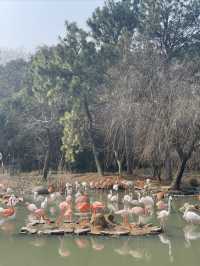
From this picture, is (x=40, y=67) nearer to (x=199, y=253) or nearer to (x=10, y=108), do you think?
(x=10, y=108)

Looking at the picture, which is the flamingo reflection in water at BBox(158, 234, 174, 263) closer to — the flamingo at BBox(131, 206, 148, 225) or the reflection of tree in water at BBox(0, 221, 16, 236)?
the flamingo at BBox(131, 206, 148, 225)

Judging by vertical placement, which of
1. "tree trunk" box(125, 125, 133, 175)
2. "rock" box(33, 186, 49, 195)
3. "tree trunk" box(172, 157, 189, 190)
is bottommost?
"rock" box(33, 186, 49, 195)

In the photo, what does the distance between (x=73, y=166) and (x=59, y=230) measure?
14.4 m

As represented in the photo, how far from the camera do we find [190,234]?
9539mm

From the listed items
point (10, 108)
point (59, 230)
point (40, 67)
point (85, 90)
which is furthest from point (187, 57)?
point (59, 230)

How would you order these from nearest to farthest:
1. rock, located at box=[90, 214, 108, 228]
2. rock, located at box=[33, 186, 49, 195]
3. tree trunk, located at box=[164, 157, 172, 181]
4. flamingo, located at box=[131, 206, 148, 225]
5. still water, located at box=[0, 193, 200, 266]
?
still water, located at box=[0, 193, 200, 266], rock, located at box=[90, 214, 108, 228], flamingo, located at box=[131, 206, 148, 225], rock, located at box=[33, 186, 49, 195], tree trunk, located at box=[164, 157, 172, 181]

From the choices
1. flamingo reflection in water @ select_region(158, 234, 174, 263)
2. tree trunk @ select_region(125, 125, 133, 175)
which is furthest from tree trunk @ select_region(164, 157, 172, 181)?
flamingo reflection in water @ select_region(158, 234, 174, 263)

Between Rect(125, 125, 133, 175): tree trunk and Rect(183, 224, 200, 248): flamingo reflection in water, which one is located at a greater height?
Rect(125, 125, 133, 175): tree trunk

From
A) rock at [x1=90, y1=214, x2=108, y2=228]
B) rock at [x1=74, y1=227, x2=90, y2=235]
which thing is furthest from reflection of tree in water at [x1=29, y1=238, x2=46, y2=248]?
rock at [x1=90, y1=214, x2=108, y2=228]

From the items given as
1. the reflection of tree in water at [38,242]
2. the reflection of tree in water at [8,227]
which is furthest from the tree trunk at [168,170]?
the reflection of tree in water at [38,242]

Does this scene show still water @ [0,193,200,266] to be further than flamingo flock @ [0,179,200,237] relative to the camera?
No

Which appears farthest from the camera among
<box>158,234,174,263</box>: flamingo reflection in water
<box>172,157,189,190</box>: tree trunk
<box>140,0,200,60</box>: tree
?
<box>140,0,200,60</box>: tree

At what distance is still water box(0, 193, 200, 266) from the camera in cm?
762

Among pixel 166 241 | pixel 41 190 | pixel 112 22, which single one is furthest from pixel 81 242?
pixel 112 22
